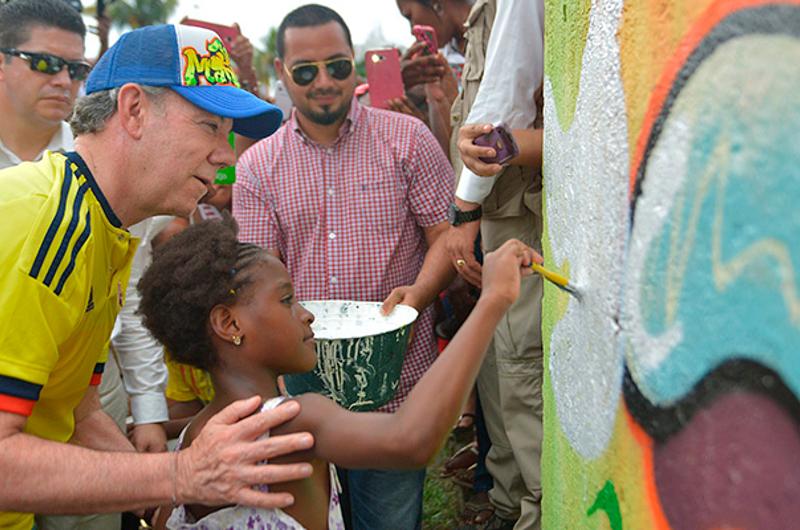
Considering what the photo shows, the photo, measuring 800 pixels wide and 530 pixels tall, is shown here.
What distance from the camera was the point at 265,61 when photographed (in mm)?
41844

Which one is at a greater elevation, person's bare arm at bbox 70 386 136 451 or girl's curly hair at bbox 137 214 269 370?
girl's curly hair at bbox 137 214 269 370

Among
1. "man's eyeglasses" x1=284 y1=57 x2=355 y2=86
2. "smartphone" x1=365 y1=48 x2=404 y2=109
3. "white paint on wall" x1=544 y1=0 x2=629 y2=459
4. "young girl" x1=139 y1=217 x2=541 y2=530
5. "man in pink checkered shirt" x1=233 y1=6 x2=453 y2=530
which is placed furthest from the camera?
"smartphone" x1=365 y1=48 x2=404 y2=109

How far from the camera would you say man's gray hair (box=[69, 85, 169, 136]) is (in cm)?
179

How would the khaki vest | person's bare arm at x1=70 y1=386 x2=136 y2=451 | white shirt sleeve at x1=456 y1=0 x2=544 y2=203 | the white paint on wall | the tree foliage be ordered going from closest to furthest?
the white paint on wall
person's bare arm at x1=70 y1=386 x2=136 y2=451
white shirt sleeve at x1=456 y1=0 x2=544 y2=203
the khaki vest
the tree foliage

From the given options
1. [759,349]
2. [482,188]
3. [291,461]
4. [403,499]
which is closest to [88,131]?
[291,461]

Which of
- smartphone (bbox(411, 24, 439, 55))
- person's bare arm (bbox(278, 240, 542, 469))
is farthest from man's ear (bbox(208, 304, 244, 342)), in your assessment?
smartphone (bbox(411, 24, 439, 55))

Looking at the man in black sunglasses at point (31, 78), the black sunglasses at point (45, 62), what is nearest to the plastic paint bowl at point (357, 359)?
the man in black sunglasses at point (31, 78)

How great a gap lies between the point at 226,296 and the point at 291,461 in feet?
1.67

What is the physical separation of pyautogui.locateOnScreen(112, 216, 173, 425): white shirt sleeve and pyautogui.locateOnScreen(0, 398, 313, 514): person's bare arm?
142cm

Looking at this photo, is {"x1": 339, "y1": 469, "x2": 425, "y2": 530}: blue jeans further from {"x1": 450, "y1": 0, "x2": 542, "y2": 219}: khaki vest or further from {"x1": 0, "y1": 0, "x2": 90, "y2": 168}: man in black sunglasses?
{"x1": 0, "y1": 0, "x2": 90, "y2": 168}: man in black sunglasses

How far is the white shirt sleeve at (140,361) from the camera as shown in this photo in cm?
285

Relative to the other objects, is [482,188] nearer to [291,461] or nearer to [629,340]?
[291,461]

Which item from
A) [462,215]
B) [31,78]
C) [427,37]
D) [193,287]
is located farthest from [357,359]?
[427,37]

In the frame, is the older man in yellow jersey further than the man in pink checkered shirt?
No
